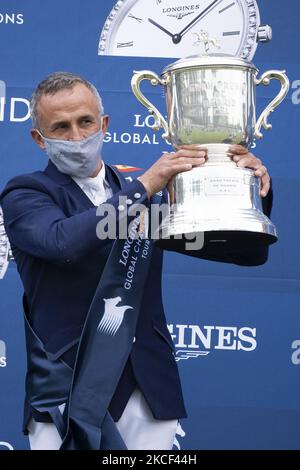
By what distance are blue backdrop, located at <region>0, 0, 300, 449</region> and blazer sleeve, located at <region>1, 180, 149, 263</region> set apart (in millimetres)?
1081

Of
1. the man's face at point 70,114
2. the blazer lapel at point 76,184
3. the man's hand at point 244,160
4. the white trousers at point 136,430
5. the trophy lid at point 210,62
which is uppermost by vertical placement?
the trophy lid at point 210,62

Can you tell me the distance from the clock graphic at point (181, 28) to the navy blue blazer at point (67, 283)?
3.82 ft

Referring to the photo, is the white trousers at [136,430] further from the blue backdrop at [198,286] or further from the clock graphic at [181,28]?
the clock graphic at [181,28]

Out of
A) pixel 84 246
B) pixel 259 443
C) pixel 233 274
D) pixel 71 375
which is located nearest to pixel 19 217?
pixel 84 246

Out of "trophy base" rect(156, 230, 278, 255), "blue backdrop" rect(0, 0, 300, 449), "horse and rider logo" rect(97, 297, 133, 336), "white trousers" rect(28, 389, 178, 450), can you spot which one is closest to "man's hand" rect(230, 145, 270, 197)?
"trophy base" rect(156, 230, 278, 255)

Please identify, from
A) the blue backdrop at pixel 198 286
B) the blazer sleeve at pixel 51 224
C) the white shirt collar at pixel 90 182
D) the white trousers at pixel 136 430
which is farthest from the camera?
the blue backdrop at pixel 198 286

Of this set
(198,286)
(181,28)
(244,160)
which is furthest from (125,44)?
(244,160)

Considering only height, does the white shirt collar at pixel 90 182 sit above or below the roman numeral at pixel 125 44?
below

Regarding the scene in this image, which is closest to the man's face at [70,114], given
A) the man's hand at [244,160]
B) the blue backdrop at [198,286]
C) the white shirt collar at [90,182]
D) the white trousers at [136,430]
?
the white shirt collar at [90,182]

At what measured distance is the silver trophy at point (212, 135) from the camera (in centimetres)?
229

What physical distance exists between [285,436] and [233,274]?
1.82 feet

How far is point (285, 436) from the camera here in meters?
3.38

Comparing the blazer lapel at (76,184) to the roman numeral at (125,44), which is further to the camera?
the roman numeral at (125,44)

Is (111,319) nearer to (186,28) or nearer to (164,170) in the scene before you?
(164,170)
